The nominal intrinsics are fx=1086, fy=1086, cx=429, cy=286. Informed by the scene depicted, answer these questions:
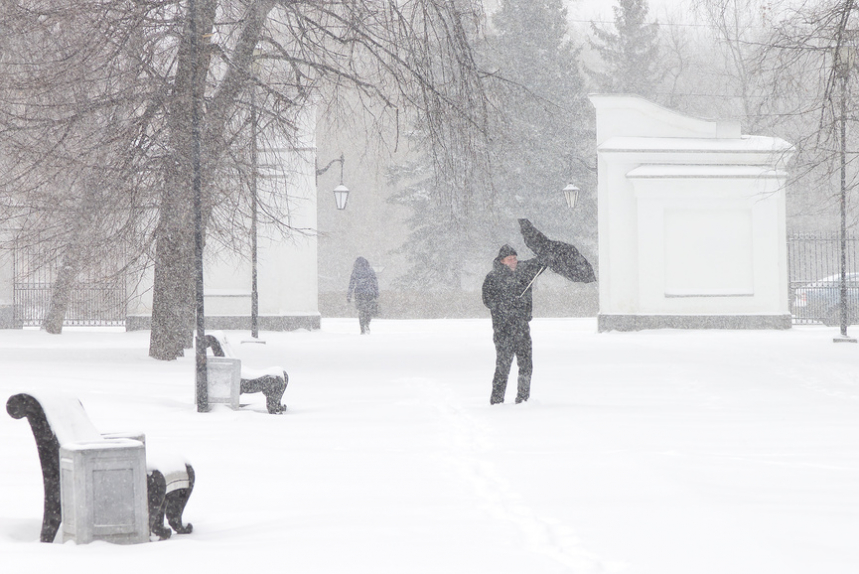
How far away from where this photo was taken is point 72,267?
16.7 meters

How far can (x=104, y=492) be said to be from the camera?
526 cm

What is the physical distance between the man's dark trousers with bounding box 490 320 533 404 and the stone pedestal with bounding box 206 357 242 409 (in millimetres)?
2775

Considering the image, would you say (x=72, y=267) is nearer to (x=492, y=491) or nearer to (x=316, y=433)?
(x=316, y=433)

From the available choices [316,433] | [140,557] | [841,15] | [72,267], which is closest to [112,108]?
[72,267]

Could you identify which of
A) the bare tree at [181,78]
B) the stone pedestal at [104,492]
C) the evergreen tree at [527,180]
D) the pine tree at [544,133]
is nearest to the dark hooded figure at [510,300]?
the bare tree at [181,78]

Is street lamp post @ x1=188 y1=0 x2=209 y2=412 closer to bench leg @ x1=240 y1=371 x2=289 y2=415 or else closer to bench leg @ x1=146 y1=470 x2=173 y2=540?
bench leg @ x1=240 y1=371 x2=289 y2=415

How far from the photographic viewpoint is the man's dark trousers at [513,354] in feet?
37.3

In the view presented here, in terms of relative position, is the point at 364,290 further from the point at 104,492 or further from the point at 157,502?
the point at 104,492

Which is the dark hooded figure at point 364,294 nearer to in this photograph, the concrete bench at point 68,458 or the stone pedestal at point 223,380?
the stone pedestal at point 223,380

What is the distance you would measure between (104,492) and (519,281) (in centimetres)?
655

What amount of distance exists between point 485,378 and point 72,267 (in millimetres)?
6601

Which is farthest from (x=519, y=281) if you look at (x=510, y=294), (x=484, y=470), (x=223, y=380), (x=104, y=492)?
(x=104, y=492)

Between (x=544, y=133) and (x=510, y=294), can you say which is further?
(x=544, y=133)

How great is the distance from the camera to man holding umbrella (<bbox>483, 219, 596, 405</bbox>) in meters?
11.1
